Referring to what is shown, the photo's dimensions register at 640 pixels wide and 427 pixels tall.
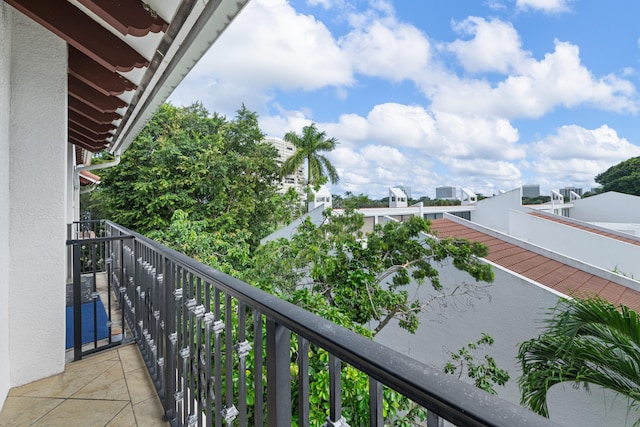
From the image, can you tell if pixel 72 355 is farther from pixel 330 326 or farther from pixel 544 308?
pixel 544 308

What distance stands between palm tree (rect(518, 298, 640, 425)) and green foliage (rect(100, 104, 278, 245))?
29.2 feet

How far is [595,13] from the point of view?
49.3 feet

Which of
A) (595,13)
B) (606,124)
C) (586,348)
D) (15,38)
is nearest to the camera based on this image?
(15,38)

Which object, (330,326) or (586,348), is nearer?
(330,326)

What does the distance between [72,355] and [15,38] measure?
2.18 m

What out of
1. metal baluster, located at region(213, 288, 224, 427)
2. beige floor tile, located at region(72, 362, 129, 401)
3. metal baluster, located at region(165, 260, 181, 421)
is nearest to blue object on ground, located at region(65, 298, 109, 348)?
beige floor tile, located at region(72, 362, 129, 401)

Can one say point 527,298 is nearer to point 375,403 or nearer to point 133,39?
point 375,403

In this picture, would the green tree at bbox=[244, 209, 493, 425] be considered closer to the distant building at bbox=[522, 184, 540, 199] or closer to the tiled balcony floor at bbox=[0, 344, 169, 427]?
the tiled balcony floor at bbox=[0, 344, 169, 427]

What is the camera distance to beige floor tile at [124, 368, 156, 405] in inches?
79.7

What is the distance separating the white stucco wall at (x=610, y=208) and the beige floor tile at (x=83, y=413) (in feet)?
70.2

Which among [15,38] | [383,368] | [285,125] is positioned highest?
[285,125]

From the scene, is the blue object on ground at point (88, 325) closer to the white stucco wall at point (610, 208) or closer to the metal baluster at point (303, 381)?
the metal baluster at point (303, 381)

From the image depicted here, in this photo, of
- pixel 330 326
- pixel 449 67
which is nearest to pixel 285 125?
pixel 449 67

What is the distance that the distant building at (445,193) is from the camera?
20.7m
